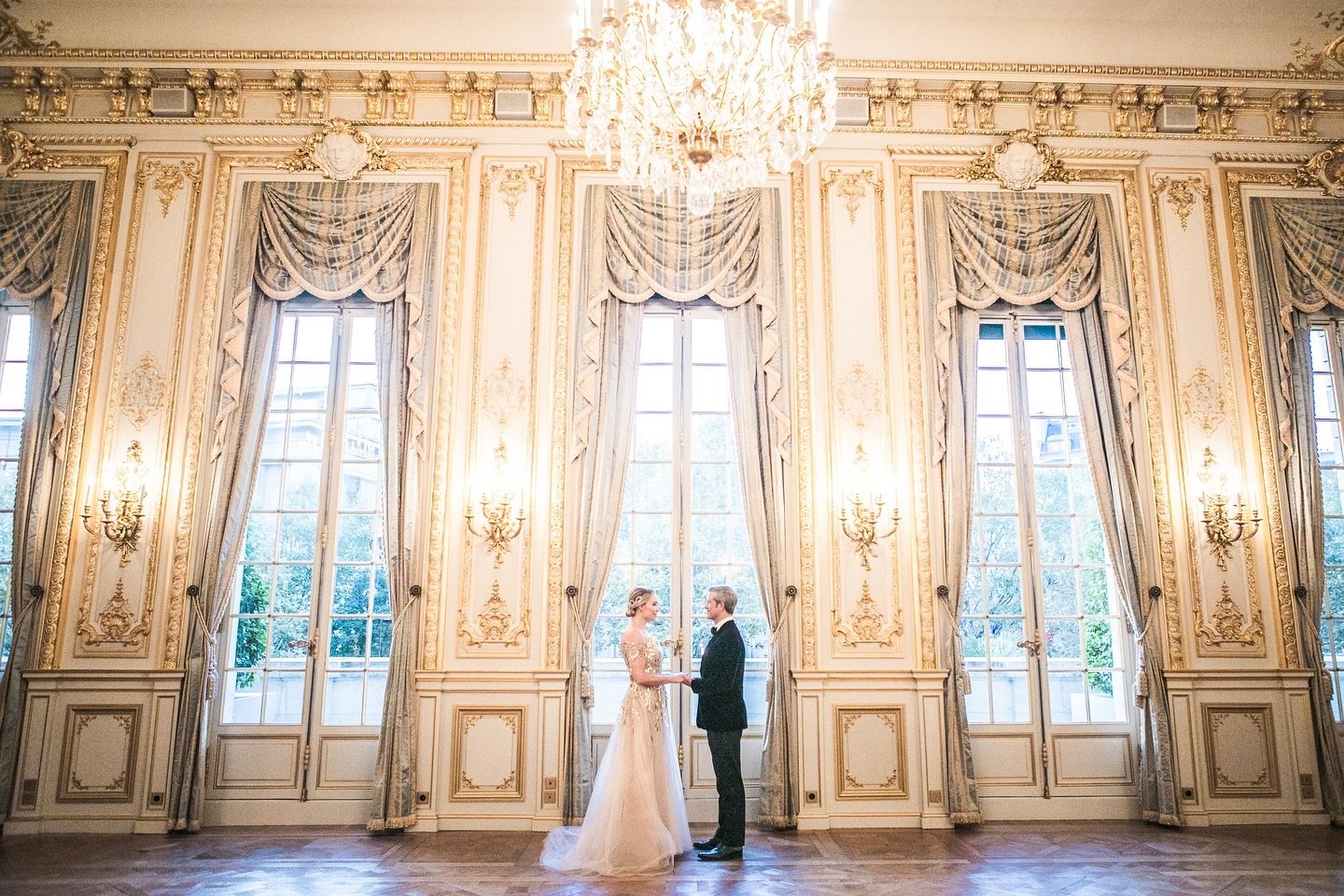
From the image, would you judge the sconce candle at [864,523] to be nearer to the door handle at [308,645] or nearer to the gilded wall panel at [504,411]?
the gilded wall panel at [504,411]

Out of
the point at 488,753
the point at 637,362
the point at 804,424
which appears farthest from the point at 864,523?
the point at 488,753

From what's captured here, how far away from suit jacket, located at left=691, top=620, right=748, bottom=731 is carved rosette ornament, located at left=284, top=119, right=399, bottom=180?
13.1 feet

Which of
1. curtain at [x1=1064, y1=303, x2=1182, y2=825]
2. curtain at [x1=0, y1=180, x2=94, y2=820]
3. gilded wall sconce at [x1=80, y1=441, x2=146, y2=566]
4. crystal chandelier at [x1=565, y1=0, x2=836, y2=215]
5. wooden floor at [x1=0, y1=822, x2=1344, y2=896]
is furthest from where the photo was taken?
gilded wall sconce at [x1=80, y1=441, x2=146, y2=566]

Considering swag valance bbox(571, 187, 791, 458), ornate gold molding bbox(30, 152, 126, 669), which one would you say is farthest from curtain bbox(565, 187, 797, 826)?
ornate gold molding bbox(30, 152, 126, 669)

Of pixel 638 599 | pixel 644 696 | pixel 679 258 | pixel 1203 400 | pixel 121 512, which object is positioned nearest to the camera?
pixel 644 696

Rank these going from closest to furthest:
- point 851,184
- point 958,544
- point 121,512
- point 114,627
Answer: point 114,627 < point 121,512 < point 958,544 < point 851,184

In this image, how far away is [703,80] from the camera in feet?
13.1

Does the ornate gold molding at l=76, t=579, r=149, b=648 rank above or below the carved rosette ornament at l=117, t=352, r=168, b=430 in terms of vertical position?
below

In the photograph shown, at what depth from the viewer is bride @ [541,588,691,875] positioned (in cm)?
458

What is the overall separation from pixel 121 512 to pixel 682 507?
11.6 feet

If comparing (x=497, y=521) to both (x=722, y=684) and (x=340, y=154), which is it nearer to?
(x=722, y=684)

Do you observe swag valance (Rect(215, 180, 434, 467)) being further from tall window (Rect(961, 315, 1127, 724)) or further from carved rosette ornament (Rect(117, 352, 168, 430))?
tall window (Rect(961, 315, 1127, 724))

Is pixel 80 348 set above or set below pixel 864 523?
above

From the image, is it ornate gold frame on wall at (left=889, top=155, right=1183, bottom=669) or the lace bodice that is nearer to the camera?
the lace bodice
